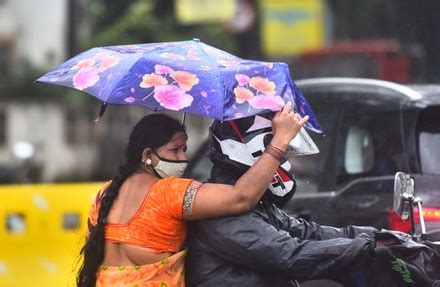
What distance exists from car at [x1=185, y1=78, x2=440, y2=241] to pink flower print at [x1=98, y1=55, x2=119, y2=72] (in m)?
1.65

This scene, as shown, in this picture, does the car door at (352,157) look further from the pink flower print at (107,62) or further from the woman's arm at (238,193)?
the pink flower print at (107,62)

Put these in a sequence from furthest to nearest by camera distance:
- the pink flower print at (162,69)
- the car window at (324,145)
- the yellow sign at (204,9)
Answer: the yellow sign at (204,9)
the car window at (324,145)
the pink flower print at (162,69)

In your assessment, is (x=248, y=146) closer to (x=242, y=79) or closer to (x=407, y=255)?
(x=242, y=79)

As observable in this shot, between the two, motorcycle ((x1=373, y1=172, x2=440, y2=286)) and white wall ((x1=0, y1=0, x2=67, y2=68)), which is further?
white wall ((x1=0, y1=0, x2=67, y2=68))

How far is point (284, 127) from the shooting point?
171 inches

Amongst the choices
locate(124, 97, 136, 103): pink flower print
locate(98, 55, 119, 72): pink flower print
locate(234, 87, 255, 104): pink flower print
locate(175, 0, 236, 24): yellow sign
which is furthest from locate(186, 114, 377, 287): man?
locate(175, 0, 236, 24): yellow sign

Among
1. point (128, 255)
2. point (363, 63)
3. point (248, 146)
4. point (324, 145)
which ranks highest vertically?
point (248, 146)

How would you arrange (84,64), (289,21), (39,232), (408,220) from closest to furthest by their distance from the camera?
1. (84,64)
2. (408,220)
3. (39,232)
4. (289,21)

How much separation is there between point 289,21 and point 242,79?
66.0ft

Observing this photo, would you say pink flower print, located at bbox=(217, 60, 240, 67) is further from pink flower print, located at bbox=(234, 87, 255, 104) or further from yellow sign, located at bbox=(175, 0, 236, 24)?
yellow sign, located at bbox=(175, 0, 236, 24)

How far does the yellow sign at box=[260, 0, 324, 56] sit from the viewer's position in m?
24.4

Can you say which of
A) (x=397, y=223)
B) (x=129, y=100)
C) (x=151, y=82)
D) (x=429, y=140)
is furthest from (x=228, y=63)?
(x=429, y=140)

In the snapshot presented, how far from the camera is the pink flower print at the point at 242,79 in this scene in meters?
4.48

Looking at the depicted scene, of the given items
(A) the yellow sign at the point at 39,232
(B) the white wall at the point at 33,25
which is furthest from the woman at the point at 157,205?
(B) the white wall at the point at 33,25
